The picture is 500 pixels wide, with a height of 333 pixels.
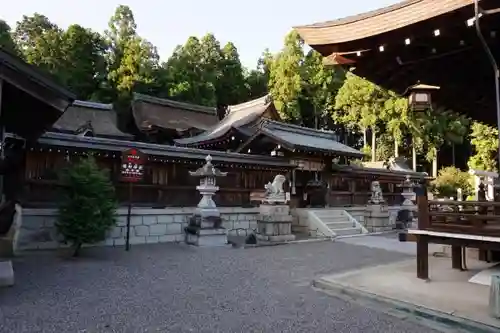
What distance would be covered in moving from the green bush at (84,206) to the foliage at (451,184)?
24.1 metres

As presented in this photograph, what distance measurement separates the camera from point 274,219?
12.6 meters

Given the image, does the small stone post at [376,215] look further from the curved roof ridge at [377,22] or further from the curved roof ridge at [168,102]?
the curved roof ridge at [168,102]

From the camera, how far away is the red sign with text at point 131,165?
33.9ft

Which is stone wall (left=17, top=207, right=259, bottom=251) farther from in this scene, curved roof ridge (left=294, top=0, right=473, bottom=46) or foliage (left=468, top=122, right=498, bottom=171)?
foliage (left=468, top=122, right=498, bottom=171)

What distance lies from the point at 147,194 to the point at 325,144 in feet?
30.4

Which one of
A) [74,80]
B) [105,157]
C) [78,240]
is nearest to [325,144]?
[105,157]

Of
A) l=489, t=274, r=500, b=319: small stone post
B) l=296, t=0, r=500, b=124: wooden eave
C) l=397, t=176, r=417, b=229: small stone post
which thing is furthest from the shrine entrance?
l=397, t=176, r=417, b=229: small stone post

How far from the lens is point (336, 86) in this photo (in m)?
34.4

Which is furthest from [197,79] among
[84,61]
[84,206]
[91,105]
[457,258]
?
[457,258]

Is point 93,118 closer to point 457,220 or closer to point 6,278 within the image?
point 6,278

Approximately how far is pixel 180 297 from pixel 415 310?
3109 mm

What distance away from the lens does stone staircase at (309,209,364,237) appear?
579 inches

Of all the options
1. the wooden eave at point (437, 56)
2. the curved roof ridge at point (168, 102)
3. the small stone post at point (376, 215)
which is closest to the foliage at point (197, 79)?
the curved roof ridge at point (168, 102)

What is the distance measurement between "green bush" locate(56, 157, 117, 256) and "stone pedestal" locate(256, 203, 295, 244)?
515 cm
